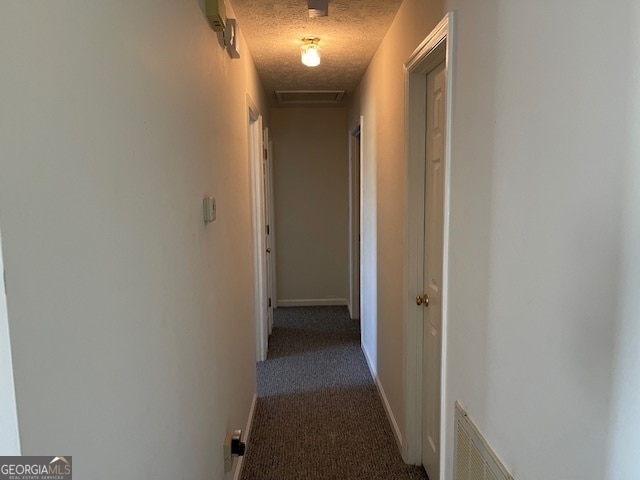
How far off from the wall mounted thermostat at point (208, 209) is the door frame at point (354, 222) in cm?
309

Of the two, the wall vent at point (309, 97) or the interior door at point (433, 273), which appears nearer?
the interior door at point (433, 273)

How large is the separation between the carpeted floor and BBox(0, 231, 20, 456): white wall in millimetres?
1978

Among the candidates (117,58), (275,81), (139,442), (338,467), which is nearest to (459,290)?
(139,442)

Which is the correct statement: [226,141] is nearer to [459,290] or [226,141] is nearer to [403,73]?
[403,73]

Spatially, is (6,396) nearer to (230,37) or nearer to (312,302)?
(230,37)

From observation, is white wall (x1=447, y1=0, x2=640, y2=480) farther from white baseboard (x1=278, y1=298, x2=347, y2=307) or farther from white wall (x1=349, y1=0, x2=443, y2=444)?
white baseboard (x1=278, y1=298, x2=347, y2=307)

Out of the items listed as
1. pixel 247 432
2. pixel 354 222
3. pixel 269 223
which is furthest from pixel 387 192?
pixel 269 223

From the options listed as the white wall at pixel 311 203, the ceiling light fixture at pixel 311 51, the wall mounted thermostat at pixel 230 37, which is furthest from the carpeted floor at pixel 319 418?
the ceiling light fixture at pixel 311 51

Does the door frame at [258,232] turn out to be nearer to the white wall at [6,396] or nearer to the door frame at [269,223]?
the door frame at [269,223]

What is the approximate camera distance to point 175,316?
1.29 metres

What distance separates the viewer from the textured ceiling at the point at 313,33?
90.4 inches

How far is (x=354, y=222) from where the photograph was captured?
488cm

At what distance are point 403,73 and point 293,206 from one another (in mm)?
3209

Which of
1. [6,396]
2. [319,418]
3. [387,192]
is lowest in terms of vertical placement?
[319,418]
